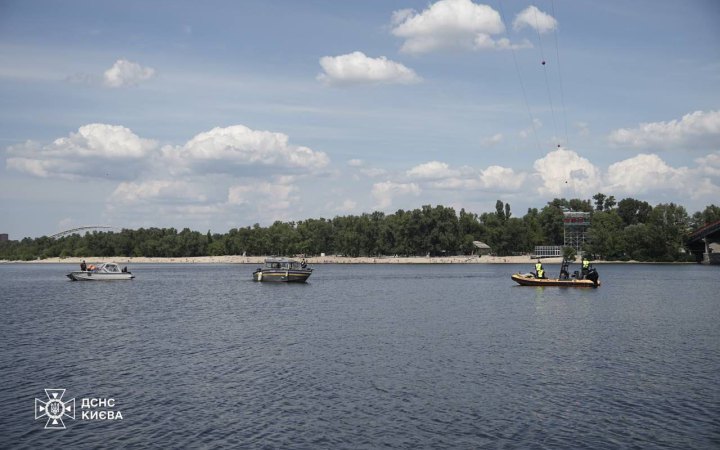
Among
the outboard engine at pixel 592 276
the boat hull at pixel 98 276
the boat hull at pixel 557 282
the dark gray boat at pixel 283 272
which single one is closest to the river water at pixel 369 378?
the boat hull at pixel 557 282

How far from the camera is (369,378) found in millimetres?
31859

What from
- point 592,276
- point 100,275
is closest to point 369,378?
point 592,276

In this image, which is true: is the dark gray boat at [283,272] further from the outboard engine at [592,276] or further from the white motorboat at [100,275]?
the outboard engine at [592,276]

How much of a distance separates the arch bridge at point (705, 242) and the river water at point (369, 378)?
131 metres

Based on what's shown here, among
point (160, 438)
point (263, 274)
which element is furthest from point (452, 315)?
point (263, 274)

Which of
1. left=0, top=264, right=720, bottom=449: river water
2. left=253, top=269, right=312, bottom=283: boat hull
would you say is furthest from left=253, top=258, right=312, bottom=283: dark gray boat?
left=0, top=264, right=720, bottom=449: river water

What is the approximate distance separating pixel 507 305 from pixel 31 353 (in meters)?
46.0

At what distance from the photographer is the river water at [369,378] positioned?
23.4 meters

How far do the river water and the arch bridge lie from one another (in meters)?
131

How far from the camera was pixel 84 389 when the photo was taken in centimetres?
2972

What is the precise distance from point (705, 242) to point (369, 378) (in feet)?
592

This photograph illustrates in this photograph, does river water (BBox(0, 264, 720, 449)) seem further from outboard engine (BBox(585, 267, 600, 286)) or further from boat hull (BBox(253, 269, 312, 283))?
boat hull (BBox(253, 269, 312, 283))

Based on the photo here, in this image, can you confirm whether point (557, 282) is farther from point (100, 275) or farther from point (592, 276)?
point (100, 275)

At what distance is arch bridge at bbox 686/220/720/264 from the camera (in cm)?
17519
